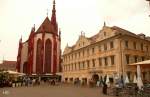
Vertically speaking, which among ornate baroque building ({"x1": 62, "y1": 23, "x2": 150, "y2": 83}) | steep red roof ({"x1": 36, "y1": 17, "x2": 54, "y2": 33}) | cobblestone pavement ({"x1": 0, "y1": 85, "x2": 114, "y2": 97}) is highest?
steep red roof ({"x1": 36, "y1": 17, "x2": 54, "y2": 33})

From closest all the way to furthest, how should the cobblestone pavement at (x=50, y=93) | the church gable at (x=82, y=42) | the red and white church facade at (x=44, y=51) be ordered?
the cobblestone pavement at (x=50, y=93)
the church gable at (x=82, y=42)
the red and white church facade at (x=44, y=51)

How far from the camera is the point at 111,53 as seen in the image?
39.5 metres

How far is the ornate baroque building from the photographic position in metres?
37.9

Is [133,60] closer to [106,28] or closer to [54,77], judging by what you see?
[106,28]

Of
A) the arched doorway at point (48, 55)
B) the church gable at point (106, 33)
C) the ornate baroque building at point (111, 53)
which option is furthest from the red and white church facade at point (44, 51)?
the church gable at point (106, 33)

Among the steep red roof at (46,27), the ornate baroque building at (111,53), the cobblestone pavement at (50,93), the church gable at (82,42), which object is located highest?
the steep red roof at (46,27)

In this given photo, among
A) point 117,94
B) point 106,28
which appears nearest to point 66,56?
point 106,28

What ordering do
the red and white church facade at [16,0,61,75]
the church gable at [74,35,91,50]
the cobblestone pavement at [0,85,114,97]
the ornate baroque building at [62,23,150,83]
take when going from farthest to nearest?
the red and white church facade at [16,0,61,75], the church gable at [74,35,91,50], the ornate baroque building at [62,23,150,83], the cobblestone pavement at [0,85,114,97]

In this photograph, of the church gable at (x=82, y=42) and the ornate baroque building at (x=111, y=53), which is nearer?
the ornate baroque building at (x=111, y=53)

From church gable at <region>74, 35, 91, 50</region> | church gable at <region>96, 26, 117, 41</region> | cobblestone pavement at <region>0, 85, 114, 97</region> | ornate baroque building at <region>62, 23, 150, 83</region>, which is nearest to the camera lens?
cobblestone pavement at <region>0, 85, 114, 97</region>

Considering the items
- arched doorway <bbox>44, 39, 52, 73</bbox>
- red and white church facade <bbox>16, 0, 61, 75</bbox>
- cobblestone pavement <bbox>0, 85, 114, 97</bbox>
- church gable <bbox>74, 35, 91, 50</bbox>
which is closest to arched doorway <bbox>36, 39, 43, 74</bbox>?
red and white church facade <bbox>16, 0, 61, 75</bbox>

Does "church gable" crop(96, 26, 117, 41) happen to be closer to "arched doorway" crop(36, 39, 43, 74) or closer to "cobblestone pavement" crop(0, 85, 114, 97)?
"cobblestone pavement" crop(0, 85, 114, 97)

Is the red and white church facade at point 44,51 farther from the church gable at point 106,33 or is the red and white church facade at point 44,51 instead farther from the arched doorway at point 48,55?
the church gable at point 106,33

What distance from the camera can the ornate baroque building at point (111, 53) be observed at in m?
37.9
